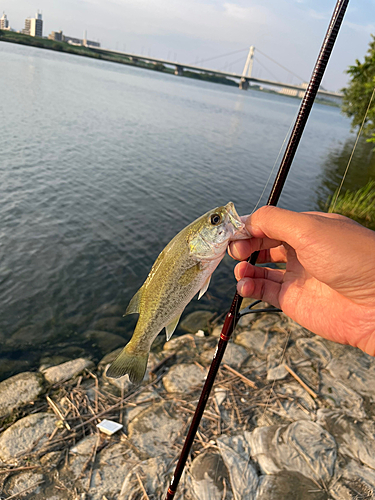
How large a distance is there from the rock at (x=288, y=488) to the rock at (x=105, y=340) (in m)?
4.50

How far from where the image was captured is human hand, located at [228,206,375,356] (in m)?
2.55

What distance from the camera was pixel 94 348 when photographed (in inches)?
301

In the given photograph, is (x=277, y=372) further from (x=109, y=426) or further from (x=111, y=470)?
(x=111, y=470)

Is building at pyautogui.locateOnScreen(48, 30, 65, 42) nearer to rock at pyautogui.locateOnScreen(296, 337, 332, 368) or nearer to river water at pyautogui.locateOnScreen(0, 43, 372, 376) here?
river water at pyautogui.locateOnScreen(0, 43, 372, 376)

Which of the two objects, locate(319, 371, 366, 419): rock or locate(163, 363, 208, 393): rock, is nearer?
locate(319, 371, 366, 419): rock

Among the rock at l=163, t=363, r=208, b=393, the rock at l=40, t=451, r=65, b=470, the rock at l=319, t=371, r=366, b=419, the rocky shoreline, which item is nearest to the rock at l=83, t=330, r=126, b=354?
the rocky shoreline

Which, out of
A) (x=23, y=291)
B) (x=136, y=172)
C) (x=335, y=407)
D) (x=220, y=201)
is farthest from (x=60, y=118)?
(x=335, y=407)

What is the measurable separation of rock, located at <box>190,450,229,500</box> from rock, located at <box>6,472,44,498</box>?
179 centimetres

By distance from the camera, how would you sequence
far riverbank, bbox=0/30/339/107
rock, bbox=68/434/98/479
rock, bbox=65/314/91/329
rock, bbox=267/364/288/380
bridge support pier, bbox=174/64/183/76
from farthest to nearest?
bridge support pier, bbox=174/64/183/76 < far riverbank, bbox=0/30/339/107 < rock, bbox=65/314/91/329 < rock, bbox=267/364/288/380 < rock, bbox=68/434/98/479

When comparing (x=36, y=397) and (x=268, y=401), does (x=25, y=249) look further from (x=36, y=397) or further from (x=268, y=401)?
(x=268, y=401)

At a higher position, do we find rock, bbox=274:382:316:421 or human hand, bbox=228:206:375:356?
human hand, bbox=228:206:375:356

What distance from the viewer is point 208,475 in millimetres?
4027

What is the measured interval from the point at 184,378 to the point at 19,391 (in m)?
2.64

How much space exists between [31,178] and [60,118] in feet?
42.2
